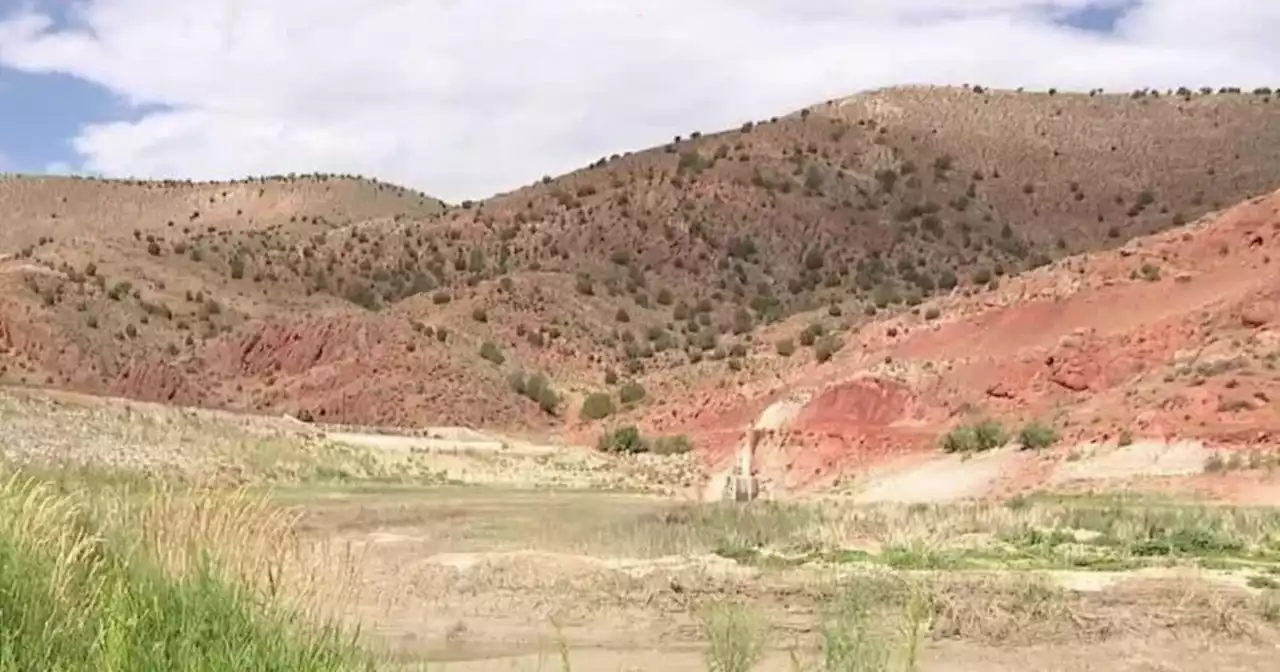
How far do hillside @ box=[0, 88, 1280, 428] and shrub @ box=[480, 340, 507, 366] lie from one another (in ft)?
0.59

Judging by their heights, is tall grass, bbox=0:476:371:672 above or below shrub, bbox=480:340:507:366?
below

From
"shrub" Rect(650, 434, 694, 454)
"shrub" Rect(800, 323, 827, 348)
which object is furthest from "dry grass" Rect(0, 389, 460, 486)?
"shrub" Rect(800, 323, 827, 348)

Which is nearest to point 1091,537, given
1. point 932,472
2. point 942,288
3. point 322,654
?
point 932,472

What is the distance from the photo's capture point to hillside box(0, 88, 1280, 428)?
2384 inches

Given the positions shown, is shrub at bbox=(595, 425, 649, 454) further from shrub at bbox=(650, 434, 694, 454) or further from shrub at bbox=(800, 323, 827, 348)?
shrub at bbox=(800, 323, 827, 348)

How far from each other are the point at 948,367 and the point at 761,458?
7.77 metres

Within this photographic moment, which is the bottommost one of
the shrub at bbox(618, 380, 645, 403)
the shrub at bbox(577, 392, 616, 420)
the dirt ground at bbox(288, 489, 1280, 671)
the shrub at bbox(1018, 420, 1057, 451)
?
the dirt ground at bbox(288, 489, 1280, 671)

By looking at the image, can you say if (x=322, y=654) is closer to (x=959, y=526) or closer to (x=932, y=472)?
(x=959, y=526)

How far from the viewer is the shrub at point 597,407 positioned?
58812 mm

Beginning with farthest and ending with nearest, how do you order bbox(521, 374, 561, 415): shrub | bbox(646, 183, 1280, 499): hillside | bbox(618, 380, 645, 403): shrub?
bbox(521, 374, 561, 415): shrub
bbox(618, 380, 645, 403): shrub
bbox(646, 183, 1280, 499): hillside

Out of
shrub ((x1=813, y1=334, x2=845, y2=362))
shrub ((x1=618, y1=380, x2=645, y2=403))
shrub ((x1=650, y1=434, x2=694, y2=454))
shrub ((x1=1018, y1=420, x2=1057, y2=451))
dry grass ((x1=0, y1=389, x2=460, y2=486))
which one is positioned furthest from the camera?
shrub ((x1=618, y1=380, x2=645, y2=403))

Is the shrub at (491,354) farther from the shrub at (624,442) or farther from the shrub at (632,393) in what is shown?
the shrub at (624,442)

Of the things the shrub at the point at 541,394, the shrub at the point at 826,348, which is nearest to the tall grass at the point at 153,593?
the shrub at the point at 826,348

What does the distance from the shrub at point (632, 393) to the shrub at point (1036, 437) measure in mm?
24859
